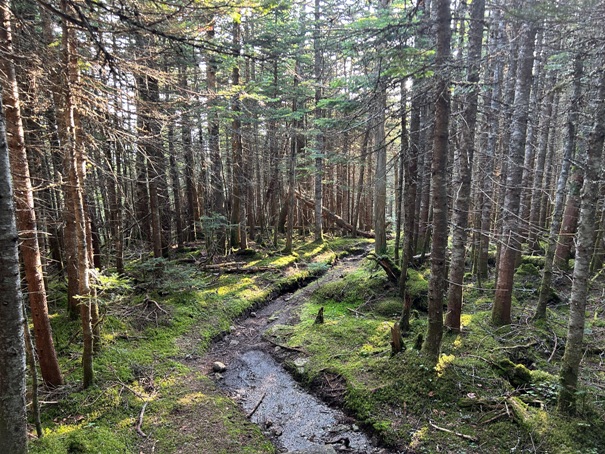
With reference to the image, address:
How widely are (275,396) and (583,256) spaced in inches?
227

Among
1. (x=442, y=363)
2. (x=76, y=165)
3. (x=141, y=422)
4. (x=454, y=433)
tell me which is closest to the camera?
(x=454, y=433)

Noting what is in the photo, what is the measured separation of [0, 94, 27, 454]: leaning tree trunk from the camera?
2557 millimetres

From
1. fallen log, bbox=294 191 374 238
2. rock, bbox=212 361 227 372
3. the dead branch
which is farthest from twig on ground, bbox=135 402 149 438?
fallen log, bbox=294 191 374 238

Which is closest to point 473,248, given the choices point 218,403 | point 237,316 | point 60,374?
point 237,316

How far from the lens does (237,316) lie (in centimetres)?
1069

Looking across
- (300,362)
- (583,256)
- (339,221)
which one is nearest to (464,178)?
(583,256)

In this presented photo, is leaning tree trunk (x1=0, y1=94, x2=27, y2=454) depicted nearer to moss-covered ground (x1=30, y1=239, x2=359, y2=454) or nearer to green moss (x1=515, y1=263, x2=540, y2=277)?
moss-covered ground (x1=30, y1=239, x2=359, y2=454)

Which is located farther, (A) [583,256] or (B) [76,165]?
(B) [76,165]

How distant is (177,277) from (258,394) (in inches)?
201

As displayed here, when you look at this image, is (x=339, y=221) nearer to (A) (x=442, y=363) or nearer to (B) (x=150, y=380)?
(A) (x=442, y=363)

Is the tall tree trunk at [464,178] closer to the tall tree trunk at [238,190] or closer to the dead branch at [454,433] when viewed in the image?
the dead branch at [454,433]

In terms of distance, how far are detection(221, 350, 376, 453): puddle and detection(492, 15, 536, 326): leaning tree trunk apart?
4.57 m

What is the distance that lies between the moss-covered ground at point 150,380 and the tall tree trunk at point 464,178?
4846 millimetres

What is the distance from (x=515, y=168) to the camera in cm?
757
